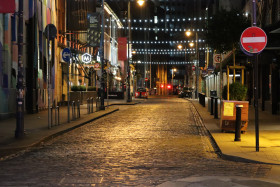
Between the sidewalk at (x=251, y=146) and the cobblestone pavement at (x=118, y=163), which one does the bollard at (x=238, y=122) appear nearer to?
the sidewalk at (x=251, y=146)

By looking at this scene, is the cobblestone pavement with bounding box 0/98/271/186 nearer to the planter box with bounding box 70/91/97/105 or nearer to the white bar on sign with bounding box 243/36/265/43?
the white bar on sign with bounding box 243/36/265/43

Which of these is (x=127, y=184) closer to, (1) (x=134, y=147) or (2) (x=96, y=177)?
(2) (x=96, y=177)

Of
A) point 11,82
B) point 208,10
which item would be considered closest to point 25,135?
point 11,82

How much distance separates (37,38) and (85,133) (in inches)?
488

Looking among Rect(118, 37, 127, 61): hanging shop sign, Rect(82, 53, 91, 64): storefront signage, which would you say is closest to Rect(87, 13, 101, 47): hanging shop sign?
Rect(82, 53, 91, 64): storefront signage

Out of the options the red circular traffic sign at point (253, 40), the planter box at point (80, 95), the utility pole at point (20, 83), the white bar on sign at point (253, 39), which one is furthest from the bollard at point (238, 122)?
the planter box at point (80, 95)

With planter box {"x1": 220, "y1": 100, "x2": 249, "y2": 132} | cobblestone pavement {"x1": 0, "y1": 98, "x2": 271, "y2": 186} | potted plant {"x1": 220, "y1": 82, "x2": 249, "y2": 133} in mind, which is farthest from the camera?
planter box {"x1": 220, "y1": 100, "x2": 249, "y2": 132}

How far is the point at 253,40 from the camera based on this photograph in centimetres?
1077

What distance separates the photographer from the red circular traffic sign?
10695 millimetres

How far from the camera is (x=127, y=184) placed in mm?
7391

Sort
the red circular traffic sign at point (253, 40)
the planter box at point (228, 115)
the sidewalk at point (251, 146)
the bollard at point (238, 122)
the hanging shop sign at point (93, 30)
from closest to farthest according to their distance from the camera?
the sidewalk at point (251, 146) → the red circular traffic sign at point (253, 40) → the bollard at point (238, 122) → the planter box at point (228, 115) → the hanging shop sign at point (93, 30)

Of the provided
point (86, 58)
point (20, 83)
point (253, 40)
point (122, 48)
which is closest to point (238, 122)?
point (253, 40)

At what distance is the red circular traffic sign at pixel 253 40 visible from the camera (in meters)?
10.7

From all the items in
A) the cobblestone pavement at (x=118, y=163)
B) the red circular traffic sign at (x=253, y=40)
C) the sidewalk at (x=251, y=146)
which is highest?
the red circular traffic sign at (x=253, y=40)
